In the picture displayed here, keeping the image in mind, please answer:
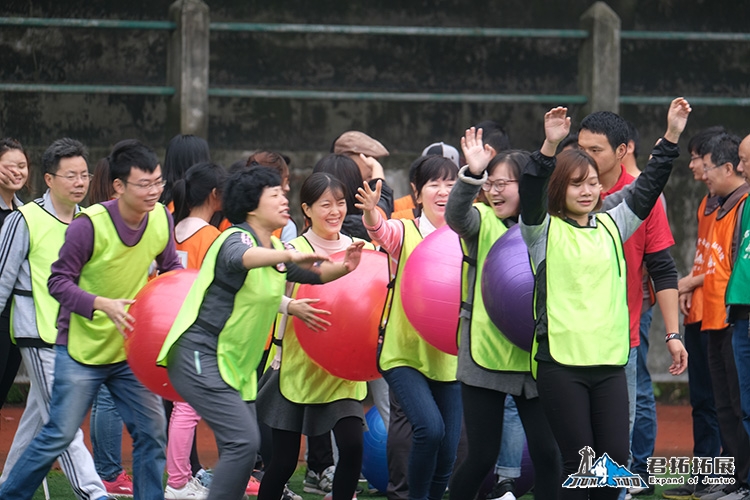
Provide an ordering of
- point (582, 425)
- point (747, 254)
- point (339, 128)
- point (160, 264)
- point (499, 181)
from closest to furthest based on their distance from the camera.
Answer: point (582, 425) < point (499, 181) < point (160, 264) < point (747, 254) < point (339, 128)

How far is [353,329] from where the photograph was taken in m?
5.98

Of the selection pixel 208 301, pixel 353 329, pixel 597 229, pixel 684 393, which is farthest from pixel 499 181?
pixel 684 393

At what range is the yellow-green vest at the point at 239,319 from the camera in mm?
5293

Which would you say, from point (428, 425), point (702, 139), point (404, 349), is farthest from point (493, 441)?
point (702, 139)

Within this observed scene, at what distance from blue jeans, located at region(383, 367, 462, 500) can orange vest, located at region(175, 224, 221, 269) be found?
59.4 inches

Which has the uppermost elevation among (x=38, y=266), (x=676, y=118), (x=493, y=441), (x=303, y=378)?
(x=676, y=118)

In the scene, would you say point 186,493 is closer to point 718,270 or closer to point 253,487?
point 253,487

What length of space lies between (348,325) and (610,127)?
5.41ft

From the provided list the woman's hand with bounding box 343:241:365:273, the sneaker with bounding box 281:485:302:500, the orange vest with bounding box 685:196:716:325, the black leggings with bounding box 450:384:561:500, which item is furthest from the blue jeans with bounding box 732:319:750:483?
the sneaker with bounding box 281:485:302:500

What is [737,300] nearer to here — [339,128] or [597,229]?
[597,229]

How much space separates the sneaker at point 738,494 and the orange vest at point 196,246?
3296 mm

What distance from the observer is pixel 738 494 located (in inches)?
276

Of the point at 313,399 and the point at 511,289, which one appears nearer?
the point at 511,289

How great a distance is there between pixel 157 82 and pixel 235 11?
99cm
